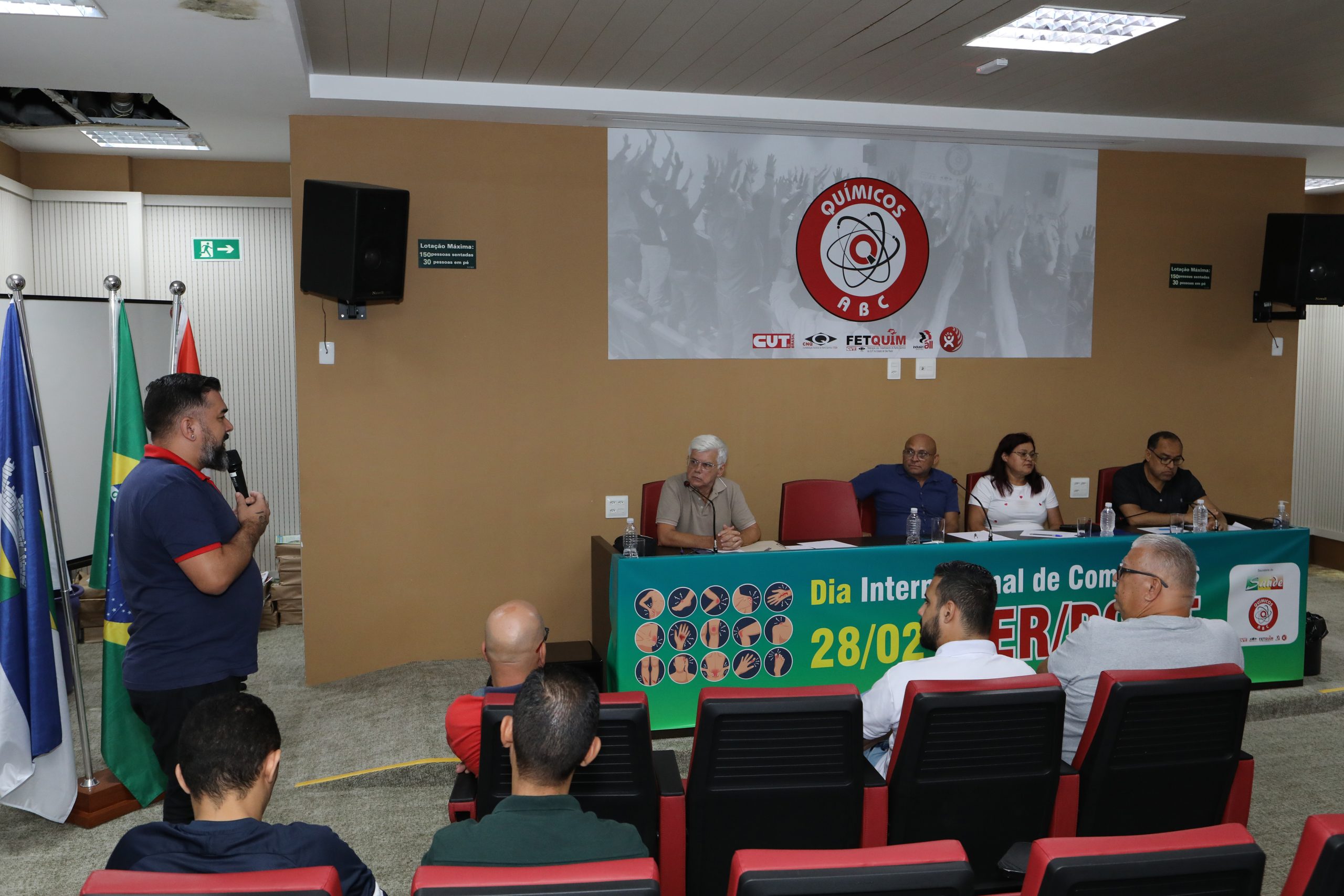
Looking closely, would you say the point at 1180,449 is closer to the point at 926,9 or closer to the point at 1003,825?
the point at 926,9

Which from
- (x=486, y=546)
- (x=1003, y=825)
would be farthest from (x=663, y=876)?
(x=486, y=546)

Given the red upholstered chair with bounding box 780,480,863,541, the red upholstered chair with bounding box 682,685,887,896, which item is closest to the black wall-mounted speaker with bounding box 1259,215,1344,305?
the red upholstered chair with bounding box 780,480,863,541

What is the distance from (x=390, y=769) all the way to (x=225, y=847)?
249cm

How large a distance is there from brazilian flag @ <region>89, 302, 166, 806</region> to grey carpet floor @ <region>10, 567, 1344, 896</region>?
7.3 inches

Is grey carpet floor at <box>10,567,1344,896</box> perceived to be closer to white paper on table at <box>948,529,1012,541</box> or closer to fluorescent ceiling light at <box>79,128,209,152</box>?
white paper on table at <box>948,529,1012,541</box>

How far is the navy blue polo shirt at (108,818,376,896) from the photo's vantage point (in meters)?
1.75

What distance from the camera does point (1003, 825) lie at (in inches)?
108

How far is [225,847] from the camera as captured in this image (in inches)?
70.3

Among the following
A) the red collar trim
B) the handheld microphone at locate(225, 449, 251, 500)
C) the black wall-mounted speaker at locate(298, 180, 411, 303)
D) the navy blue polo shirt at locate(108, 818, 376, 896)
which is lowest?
the navy blue polo shirt at locate(108, 818, 376, 896)

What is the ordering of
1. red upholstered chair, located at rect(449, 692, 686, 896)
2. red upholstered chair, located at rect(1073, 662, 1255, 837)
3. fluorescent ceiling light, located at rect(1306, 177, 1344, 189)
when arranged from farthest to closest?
fluorescent ceiling light, located at rect(1306, 177, 1344, 189) < red upholstered chair, located at rect(1073, 662, 1255, 837) < red upholstered chair, located at rect(449, 692, 686, 896)

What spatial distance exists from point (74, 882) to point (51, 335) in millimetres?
2477

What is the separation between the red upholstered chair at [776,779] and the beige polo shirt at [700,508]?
8.16ft

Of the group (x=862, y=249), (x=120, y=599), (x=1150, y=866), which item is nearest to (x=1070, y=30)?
(x=862, y=249)

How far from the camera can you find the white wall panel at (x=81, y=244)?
6.43 metres
